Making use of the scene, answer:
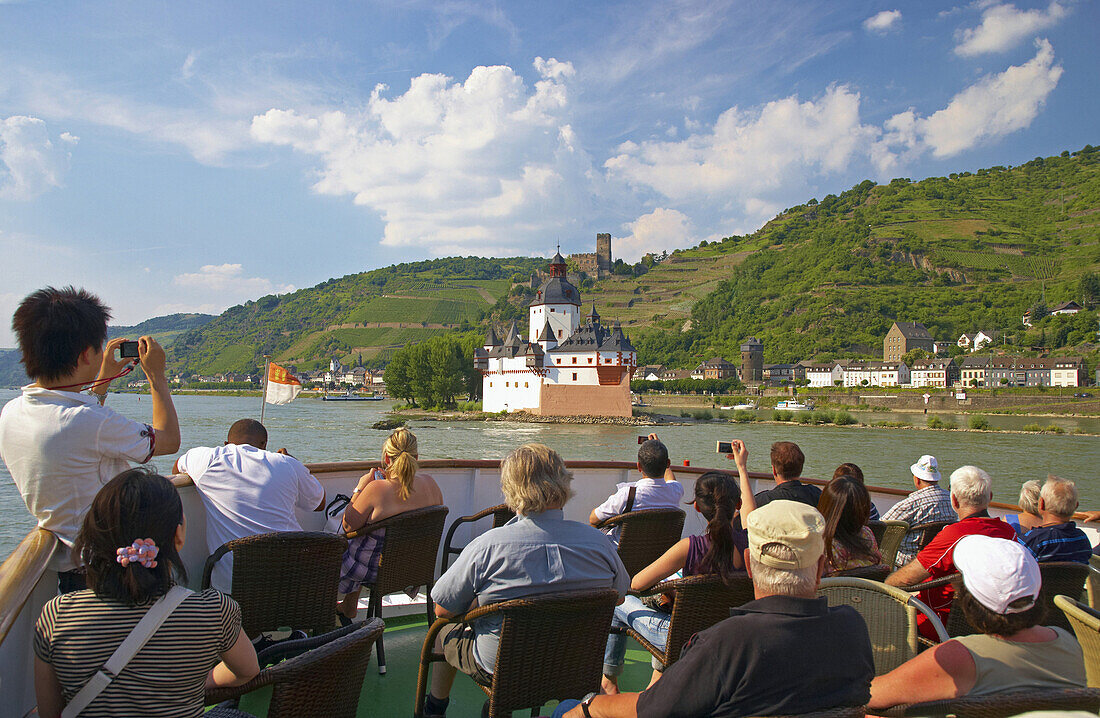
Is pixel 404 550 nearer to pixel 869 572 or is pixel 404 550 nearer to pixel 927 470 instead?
pixel 869 572

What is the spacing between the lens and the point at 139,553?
1.36 metres

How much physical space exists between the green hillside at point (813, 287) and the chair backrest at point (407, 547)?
102m

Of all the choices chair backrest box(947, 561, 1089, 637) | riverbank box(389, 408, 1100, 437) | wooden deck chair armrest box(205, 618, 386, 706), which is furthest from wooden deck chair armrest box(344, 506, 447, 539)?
riverbank box(389, 408, 1100, 437)

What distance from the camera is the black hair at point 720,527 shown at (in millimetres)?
2197

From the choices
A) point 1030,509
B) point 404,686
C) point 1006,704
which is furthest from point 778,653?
point 1030,509

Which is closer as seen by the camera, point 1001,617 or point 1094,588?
point 1001,617

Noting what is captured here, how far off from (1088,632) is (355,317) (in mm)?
160556

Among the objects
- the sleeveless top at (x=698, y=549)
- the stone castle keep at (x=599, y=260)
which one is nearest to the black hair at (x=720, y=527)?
the sleeveless top at (x=698, y=549)

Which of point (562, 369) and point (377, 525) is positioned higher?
point (562, 369)

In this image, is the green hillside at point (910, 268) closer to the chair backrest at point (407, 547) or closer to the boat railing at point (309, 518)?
the boat railing at point (309, 518)

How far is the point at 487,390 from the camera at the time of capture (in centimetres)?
6056

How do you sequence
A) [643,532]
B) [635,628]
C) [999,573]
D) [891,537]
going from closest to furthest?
1. [999,573]
2. [635,628]
3. [643,532]
4. [891,537]

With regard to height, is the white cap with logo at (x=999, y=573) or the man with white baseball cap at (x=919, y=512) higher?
the white cap with logo at (x=999, y=573)

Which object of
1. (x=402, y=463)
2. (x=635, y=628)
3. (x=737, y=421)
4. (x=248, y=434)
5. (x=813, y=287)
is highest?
(x=813, y=287)
